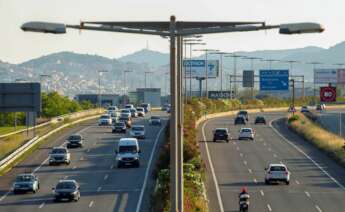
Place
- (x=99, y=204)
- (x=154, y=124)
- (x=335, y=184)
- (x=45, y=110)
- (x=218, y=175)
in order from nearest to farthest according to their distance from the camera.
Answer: (x=99, y=204), (x=335, y=184), (x=218, y=175), (x=154, y=124), (x=45, y=110)

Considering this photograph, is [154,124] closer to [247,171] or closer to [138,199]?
[247,171]

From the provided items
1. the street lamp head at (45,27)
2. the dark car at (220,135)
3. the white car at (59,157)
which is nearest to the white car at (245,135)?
the dark car at (220,135)

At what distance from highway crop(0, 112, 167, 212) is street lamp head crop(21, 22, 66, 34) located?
30.5 meters

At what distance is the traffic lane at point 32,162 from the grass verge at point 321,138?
24.8 meters

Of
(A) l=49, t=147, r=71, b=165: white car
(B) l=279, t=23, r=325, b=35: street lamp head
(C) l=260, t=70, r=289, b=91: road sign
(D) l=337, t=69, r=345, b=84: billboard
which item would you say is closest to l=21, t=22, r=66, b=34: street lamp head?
(B) l=279, t=23, r=325, b=35: street lamp head

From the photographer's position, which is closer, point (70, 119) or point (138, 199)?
point (138, 199)

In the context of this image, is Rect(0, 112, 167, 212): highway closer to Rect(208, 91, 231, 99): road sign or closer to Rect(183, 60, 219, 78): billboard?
Rect(183, 60, 219, 78): billboard

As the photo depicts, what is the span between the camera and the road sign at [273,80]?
141375 mm

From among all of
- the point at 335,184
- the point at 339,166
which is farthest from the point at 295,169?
the point at 335,184

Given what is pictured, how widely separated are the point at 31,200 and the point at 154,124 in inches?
2682

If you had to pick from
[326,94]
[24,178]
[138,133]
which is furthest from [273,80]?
[24,178]

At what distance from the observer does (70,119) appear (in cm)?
13175

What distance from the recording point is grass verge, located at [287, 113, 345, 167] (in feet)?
278

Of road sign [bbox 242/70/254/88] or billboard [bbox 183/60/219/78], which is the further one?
road sign [bbox 242/70/254/88]
